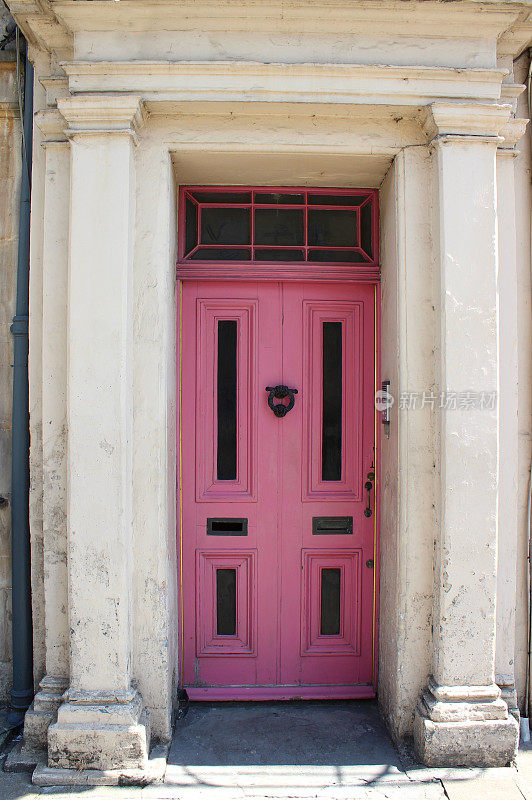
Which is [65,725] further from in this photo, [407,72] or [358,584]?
[407,72]

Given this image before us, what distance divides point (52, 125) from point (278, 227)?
1.50 meters

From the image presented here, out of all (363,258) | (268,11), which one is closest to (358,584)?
(363,258)

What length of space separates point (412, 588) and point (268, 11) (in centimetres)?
337

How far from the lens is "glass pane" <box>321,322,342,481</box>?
12.6 feet

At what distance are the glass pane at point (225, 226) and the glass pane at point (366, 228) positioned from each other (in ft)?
2.56

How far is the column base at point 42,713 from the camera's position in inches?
126

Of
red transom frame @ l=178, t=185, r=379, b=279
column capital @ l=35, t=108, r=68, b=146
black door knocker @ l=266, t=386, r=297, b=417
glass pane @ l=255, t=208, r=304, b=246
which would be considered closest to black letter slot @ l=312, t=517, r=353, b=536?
black door knocker @ l=266, t=386, r=297, b=417

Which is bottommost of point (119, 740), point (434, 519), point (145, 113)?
point (119, 740)

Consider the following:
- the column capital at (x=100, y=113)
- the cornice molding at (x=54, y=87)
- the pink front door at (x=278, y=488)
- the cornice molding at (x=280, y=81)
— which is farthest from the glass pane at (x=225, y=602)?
the cornice molding at (x=54, y=87)

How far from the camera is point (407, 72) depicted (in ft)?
10.3

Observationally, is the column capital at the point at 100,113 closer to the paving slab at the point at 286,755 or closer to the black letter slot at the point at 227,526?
the black letter slot at the point at 227,526

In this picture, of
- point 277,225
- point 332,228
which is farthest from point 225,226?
point 332,228

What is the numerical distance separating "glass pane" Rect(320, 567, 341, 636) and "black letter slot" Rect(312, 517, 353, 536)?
0.26 m

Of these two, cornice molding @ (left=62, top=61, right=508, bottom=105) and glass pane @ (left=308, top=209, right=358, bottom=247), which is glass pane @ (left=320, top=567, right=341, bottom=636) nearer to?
glass pane @ (left=308, top=209, right=358, bottom=247)
